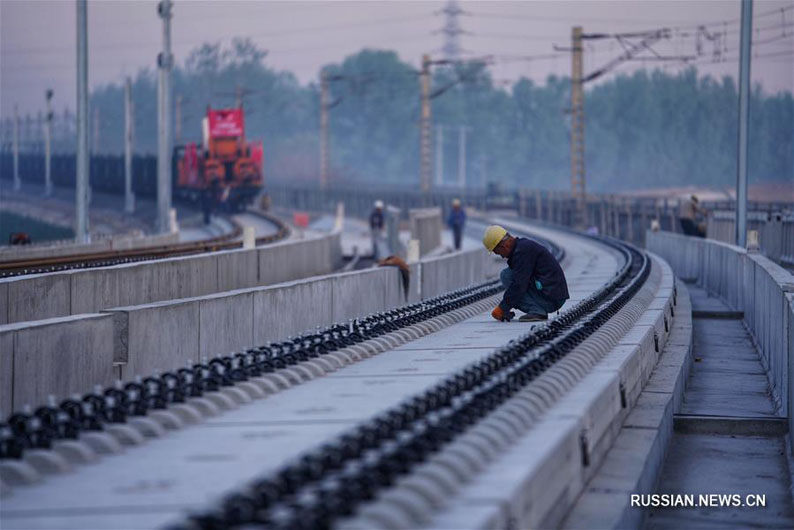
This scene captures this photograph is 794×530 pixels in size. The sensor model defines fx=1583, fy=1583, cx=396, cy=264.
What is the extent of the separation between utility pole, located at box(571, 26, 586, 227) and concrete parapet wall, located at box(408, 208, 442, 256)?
2386 centimetres

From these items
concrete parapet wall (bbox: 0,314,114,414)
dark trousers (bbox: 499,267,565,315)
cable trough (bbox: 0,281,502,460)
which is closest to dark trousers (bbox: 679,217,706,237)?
dark trousers (bbox: 499,267,565,315)

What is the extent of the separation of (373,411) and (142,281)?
460 inches

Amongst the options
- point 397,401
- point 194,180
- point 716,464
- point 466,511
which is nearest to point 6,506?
point 466,511

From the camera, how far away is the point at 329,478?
785cm

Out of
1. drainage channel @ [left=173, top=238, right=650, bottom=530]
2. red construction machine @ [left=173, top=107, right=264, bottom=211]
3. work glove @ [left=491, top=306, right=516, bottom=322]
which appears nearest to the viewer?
drainage channel @ [left=173, top=238, right=650, bottom=530]

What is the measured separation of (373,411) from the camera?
10.5 meters

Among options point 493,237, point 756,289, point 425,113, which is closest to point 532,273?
point 493,237

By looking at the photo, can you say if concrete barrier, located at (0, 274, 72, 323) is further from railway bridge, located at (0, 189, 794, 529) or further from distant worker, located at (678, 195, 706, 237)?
distant worker, located at (678, 195, 706, 237)

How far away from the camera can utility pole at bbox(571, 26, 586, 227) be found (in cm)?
7206

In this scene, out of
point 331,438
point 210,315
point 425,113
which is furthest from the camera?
point 425,113

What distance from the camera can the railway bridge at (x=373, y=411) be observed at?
779cm

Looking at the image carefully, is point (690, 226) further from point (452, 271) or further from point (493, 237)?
point (493, 237)

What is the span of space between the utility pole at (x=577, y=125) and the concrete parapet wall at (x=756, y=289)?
29133 millimetres

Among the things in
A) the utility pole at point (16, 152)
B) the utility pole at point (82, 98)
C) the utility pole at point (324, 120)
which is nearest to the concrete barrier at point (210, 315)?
the utility pole at point (82, 98)
